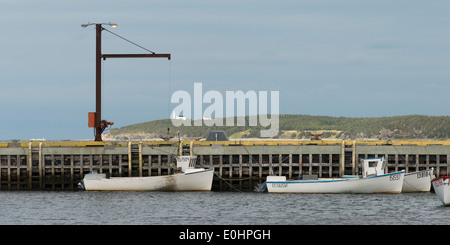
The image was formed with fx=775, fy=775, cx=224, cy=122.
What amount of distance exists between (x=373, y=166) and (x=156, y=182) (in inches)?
804

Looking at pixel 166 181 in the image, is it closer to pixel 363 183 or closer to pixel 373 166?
pixel 363 183

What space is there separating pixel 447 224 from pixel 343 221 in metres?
6.91

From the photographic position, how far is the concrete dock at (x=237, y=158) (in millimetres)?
75312

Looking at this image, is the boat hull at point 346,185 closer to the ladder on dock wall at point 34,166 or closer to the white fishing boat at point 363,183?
the white fishing boat at point 363,183

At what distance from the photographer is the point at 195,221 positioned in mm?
53562

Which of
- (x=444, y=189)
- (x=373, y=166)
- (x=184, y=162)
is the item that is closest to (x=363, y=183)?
(x=373, y=166)

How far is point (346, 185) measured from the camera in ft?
233

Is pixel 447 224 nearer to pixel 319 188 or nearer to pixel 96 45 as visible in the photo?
pixel 319 188

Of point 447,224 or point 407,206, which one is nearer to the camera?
point 447,224

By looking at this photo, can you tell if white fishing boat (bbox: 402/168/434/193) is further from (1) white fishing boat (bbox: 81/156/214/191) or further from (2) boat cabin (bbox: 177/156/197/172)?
(2) boat cabin (bbox: 177/156/197/172)

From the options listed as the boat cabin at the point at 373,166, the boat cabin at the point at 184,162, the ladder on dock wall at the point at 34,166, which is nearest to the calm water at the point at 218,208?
the boat cabin at the point at 373,166

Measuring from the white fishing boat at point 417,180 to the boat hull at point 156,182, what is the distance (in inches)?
720

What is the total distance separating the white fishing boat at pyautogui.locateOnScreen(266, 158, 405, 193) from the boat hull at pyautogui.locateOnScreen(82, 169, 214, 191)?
24.4ft
